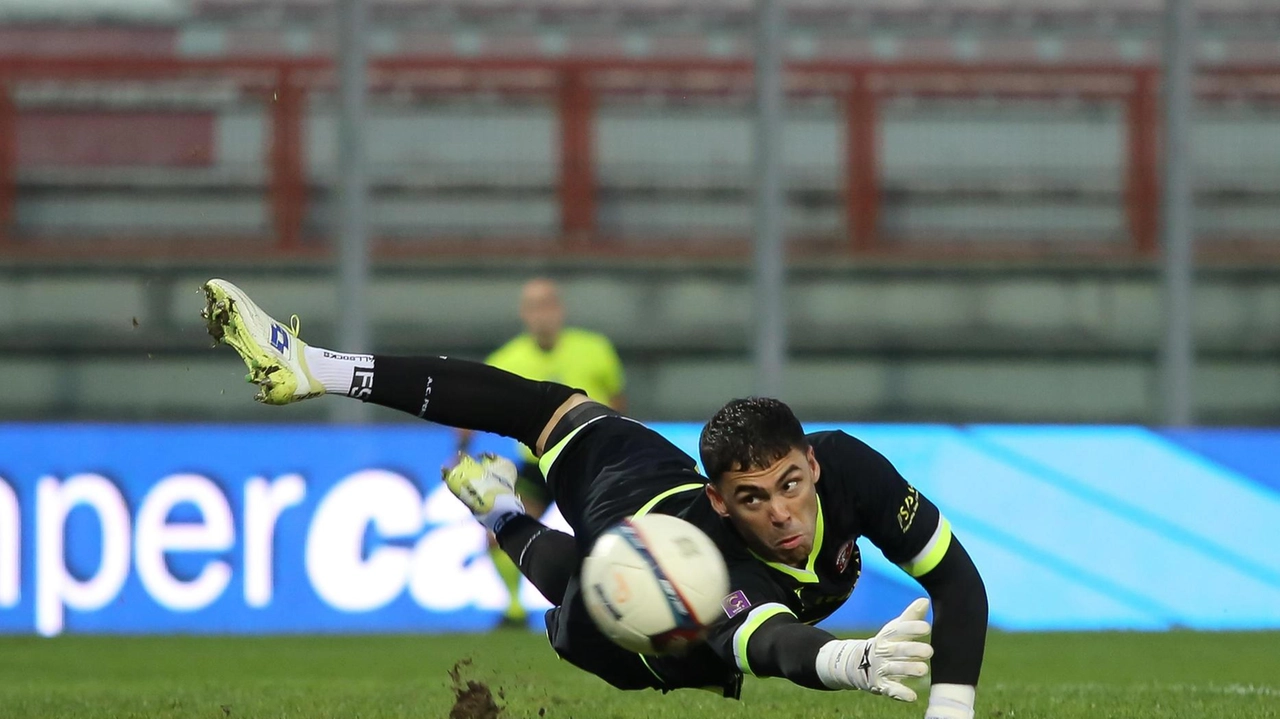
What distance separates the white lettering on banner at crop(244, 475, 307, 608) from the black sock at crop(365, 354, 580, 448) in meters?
4.27

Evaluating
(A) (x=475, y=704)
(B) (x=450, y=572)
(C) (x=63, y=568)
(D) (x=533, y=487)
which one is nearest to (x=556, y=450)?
(A) (x=475, y=704)

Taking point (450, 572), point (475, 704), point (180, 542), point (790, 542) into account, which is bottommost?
point (450, 572)

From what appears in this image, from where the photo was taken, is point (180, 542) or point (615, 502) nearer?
point (615, 502)

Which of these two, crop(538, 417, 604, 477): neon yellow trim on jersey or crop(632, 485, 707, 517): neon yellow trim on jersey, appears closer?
crop(632, 485, 707, 517): neon yellow trim on jersey

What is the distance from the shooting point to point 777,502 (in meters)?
4.97

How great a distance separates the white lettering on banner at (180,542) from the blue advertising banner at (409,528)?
1 cm

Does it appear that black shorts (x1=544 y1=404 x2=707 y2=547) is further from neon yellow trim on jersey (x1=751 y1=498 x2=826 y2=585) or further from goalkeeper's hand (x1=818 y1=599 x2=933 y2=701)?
goalkeeper's hand (x1=818 y1=599 x2=933 y2=701)

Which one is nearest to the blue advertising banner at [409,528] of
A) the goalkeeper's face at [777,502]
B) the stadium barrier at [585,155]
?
the stadium barrier at [585,155]

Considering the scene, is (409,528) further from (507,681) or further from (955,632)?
(955,632)

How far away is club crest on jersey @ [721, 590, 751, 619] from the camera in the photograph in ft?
16.2

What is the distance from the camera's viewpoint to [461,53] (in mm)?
14148

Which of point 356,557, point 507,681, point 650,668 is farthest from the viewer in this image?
point 356,557

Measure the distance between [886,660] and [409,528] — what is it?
6.07 meters

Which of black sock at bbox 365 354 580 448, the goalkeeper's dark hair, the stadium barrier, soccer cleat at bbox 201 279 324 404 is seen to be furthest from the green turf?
the stadium barrier
